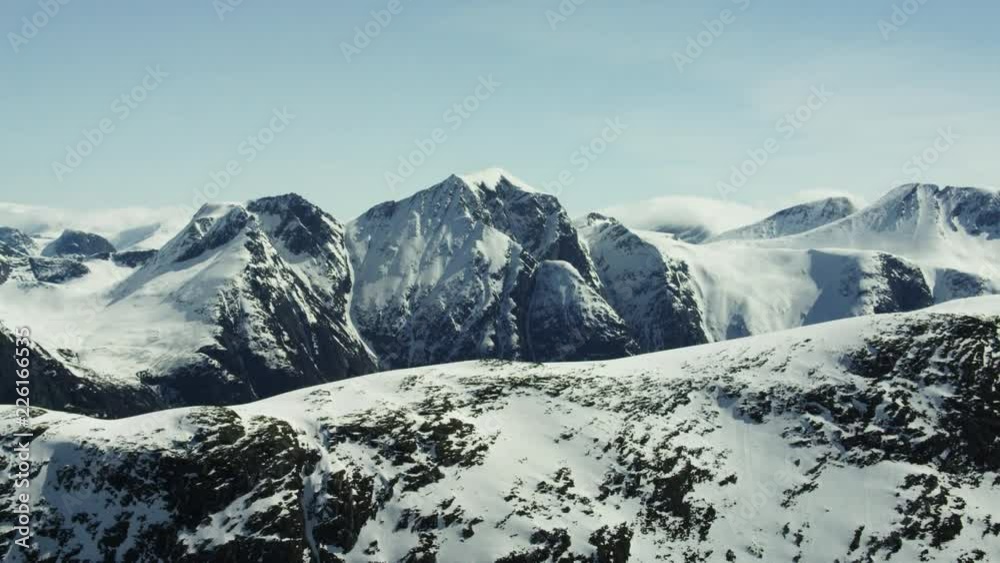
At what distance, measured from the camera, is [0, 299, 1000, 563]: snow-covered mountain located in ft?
454

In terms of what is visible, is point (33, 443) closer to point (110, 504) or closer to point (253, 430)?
→ point (110, 504)

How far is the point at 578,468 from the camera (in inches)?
6299

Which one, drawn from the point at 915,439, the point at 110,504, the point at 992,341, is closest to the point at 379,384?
the point at 110,504

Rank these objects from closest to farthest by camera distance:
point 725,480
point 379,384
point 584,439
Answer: point 725,480 → point 584,439 → point 379,384

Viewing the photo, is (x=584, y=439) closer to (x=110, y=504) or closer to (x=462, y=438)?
(x=462, y=438)

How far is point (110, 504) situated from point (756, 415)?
108 m

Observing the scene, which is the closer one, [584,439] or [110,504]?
[110,504]

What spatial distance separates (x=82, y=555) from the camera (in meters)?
131

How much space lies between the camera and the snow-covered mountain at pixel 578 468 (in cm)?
13850

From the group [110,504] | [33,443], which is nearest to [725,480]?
[110,504]

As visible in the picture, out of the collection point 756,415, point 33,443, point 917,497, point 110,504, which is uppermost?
point 33,443

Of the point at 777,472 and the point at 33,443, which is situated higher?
the point at 33,443

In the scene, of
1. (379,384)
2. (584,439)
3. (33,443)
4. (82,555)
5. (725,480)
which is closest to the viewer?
(82,555)

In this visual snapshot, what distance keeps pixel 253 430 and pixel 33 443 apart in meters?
32.6
